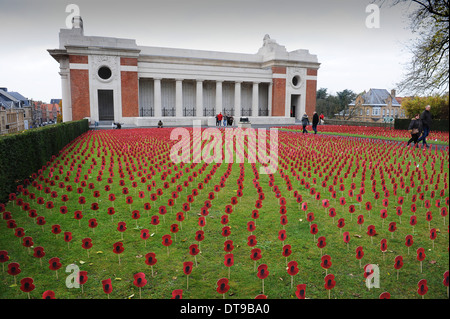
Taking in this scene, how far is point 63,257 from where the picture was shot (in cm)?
436

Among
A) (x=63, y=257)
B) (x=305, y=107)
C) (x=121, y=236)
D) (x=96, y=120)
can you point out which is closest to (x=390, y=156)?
(x=121, y=236)

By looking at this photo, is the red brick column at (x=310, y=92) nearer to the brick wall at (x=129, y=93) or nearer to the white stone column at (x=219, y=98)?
the white stone column at (x=219, y=98)

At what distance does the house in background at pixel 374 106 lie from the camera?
249 ft

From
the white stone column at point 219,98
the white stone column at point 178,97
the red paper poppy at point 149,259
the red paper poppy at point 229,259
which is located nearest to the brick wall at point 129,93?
the white stone column at point 178,97

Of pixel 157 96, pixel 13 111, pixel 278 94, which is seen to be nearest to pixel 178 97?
pixel 157 96

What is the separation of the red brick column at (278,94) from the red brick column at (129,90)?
21073 mm

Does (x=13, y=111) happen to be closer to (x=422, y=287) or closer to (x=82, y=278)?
(x=82, y=278)

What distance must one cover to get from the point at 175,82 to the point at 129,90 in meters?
8.82

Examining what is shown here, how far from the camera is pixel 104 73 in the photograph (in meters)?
43.2

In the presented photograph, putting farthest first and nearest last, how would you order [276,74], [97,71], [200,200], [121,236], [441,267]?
[276,74] → [97,71] → [200,200] → [121,236] → [441,267]

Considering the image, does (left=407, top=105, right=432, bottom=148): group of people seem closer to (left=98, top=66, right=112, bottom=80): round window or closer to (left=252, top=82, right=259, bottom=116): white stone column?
(left=252, top=82, right=259, bottom=116): white stone column

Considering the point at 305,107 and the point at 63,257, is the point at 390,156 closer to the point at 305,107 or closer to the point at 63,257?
the point at 63,257
